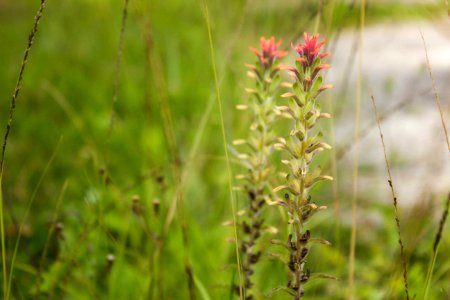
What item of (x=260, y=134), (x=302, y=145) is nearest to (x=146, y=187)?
(x=260, y=134)

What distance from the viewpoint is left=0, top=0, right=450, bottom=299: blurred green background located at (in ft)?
6.18

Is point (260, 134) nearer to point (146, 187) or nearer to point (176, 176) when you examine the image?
point (176, 176)

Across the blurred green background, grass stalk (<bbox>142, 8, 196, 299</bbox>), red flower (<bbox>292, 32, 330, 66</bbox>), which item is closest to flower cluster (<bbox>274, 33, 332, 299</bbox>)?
red flower (<bbox>292, 32, 330, 66</bbox>)

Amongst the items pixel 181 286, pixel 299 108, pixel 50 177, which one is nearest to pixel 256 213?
pixel 299 108

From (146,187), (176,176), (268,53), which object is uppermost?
(268,53)

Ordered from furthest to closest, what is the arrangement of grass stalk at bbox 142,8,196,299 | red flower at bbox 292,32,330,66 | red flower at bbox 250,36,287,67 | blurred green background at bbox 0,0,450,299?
blurred green background at bbox 0,0,450,299, grass stalk at bbox 142,8,196,299, red flower at bbox 250,36,287,67, red flower at bbox 292,32,330,66

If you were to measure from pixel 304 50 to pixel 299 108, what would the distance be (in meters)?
0.10

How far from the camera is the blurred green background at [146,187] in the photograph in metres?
1.88

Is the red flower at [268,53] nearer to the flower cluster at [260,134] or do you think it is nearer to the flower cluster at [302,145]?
the flower cluster at [260,134]

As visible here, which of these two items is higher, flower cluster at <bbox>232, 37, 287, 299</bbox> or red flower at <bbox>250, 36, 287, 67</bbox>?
red flower at <bbox>250, 36, 287, 67</bbox>

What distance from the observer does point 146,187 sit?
2.54m

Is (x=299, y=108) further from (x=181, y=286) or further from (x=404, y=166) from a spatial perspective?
(x=404, y=166)

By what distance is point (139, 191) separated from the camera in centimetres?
251

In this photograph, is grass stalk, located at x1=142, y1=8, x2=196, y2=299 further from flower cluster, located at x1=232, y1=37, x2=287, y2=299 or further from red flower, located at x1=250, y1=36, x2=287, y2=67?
red flower, located at x1=250, y1=36, x2=287, y2=67
